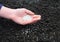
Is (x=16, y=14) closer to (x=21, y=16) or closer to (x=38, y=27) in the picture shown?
(x=21, y=16)

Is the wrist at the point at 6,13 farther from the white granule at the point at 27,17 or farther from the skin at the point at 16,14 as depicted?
the white granule at the point at 27,17

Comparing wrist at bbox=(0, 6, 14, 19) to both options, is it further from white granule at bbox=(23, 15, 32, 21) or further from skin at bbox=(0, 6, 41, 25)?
white granule at bbox=(23, 15, 32, 21)

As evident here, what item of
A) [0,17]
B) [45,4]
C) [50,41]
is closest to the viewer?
[50,41]

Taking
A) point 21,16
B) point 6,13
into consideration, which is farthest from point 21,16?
point 6,13

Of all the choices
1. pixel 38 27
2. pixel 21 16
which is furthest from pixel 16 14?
pixel 38 27

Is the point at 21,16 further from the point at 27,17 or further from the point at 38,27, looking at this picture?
the point at 38,27

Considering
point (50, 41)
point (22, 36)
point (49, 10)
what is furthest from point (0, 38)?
point (49, 10)

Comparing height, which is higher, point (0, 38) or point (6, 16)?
point (6, 16)

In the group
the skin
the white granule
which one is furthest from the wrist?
the white granule

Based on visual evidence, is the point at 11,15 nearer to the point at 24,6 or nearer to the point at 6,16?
the point at 6,16
